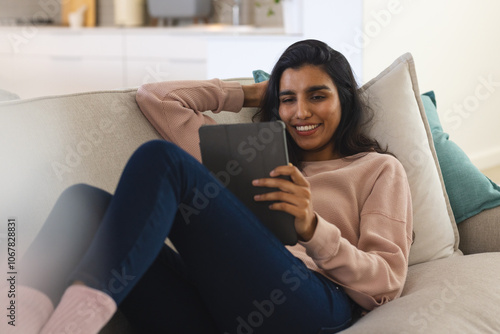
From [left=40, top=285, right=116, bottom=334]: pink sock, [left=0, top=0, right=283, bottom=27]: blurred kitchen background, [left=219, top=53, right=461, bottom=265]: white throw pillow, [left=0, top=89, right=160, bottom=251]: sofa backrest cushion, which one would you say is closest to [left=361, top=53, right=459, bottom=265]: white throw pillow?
[left=219, top=53, right=461, bottom=265]: white throw pillow

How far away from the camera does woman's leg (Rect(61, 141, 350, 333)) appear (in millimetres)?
992

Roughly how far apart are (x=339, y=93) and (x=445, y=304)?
587mm

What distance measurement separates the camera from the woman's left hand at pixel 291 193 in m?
1.14

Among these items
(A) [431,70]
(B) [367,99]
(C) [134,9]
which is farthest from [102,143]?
(C) [134,9]

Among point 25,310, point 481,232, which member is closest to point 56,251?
point 25,310

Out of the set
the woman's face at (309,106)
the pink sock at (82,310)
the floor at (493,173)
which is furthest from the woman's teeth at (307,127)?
the floor at (493,173)

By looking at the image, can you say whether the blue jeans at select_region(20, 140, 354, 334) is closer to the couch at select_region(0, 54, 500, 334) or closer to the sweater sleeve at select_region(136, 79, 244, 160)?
the couch at select_region(0, 54, 500, 334)

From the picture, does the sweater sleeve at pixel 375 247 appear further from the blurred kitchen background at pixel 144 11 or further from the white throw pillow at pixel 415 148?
the blurred kitchen background at pixel 144 11

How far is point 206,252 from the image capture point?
115 cm

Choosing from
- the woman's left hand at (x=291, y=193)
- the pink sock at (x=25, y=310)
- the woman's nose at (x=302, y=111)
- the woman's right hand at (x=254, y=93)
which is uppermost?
the woman's right hand at (x=254, y=93)

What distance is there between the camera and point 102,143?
1473 millimetres

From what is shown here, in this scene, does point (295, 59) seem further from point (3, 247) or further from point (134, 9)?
point (134, 9)

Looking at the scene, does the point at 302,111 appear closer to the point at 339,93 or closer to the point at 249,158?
the point at 339,93

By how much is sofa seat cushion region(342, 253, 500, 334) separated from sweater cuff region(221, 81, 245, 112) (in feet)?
1.99
